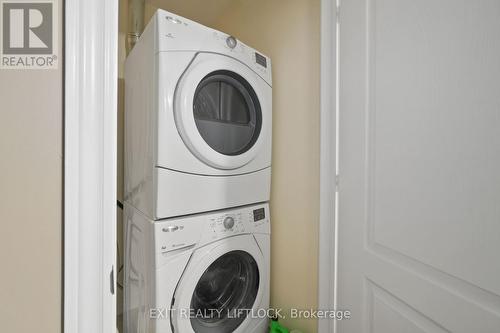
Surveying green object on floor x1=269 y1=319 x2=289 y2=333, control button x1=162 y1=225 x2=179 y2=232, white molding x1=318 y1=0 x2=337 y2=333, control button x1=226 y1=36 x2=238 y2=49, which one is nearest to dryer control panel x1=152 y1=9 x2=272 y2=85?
control button x1=226 y1=36 x2=238 y2=49

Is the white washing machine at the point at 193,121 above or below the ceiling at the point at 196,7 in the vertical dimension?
below

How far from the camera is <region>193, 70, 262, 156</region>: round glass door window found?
1.08 meters

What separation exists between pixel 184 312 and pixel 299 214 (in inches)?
29.5

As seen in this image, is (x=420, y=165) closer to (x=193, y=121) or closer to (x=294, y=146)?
(x=294, y=146)

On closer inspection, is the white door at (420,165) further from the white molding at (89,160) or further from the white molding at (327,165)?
the white molding at (89,160)

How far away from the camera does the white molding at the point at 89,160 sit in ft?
1.48

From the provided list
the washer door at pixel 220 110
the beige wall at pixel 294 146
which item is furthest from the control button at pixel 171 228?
the beige wall at pixel 294 146

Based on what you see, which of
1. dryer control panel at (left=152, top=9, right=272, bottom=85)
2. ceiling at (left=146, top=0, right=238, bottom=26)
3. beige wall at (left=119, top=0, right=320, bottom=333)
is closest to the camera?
dryer control panel at (left=152, top=9, right=272, bottom=85)

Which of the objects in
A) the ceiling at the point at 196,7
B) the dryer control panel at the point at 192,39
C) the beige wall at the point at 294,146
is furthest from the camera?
the ceiling at the point at 196,7
